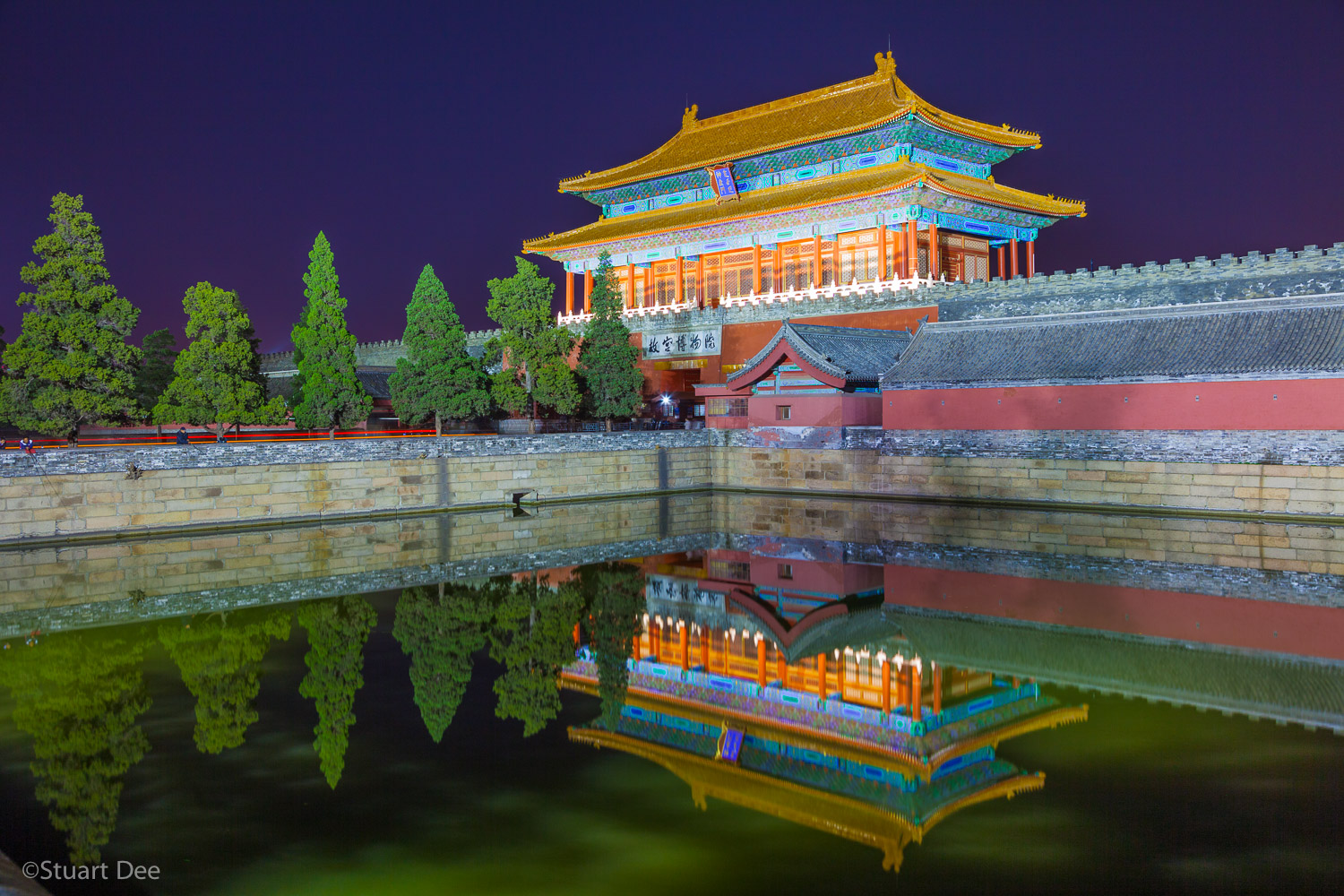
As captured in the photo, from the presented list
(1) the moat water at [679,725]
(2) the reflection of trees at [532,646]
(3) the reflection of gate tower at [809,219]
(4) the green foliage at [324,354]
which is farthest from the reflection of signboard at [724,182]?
(2) the reflection of trees at [532,646]

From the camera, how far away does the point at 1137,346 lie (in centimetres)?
2294

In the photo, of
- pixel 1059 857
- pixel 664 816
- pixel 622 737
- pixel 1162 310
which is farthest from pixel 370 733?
pixel 1162 310

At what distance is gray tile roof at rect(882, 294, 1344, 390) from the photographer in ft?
67.5

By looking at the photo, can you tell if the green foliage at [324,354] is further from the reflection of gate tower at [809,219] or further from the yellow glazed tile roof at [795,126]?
the yellow glazed tile roof at [795,126]

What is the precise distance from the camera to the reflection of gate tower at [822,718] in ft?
24.0

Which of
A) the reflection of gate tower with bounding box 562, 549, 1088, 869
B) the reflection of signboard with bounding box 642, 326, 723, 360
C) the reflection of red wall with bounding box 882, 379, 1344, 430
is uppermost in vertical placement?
the reflection of signboard with bounding box 642, 326, 723, 360

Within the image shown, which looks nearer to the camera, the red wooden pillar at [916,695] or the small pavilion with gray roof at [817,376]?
the red wooden pillar at [916,695]

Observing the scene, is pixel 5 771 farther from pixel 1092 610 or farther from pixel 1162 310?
pixel 1162 310

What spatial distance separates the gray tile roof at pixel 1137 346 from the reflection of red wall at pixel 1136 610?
958 cm

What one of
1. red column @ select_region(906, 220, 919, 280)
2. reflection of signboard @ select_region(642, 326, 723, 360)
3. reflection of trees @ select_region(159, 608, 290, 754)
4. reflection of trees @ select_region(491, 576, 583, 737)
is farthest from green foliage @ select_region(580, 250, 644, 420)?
reflection of trees @ select_region(159, 608, 290, 754)

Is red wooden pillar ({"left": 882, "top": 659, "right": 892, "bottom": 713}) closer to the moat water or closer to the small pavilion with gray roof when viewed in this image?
the moat water

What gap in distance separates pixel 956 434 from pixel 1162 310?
5.43 m

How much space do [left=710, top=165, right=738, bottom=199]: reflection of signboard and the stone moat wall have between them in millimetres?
12145

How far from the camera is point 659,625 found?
12.6 m
